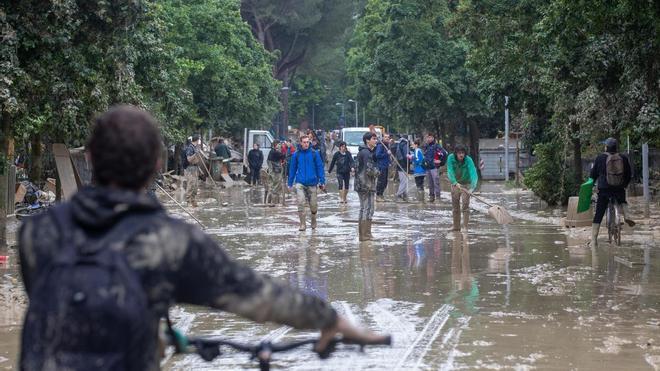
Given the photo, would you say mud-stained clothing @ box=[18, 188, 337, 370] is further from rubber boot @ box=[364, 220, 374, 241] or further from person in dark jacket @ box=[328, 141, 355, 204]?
person in dark jacket @ box=[328, 141, 355, 204]

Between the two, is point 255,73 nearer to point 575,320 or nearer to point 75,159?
point 75,159

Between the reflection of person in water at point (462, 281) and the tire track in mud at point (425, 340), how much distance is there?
0.27 m

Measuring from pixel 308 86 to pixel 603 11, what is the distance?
265 feet

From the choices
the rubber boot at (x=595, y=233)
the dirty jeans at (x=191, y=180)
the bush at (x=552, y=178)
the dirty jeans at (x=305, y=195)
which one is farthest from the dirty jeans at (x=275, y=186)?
the rubber boot at (x=595, y=233)

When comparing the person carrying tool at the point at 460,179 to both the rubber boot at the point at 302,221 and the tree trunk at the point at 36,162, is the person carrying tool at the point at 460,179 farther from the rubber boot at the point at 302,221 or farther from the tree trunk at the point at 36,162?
the tree trunk at the point at 36,162

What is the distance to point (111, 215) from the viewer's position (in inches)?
122

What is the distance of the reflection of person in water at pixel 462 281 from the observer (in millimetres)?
11133

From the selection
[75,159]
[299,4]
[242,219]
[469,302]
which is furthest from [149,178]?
[299,4]

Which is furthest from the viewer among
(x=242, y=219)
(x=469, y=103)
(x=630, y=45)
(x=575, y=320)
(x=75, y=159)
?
(x=469, y=103)

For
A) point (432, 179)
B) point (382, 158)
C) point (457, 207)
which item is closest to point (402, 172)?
point (382, 158)

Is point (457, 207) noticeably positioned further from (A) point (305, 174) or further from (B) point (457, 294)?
(B) point (457, 294)

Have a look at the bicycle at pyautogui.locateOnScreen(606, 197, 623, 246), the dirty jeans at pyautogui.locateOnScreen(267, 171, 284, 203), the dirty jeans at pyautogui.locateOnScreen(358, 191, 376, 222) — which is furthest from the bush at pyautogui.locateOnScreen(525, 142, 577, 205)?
the bicycle at pyautogui.locateOnScreen(606, 197, 623, 246)

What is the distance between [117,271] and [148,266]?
0.32 feet

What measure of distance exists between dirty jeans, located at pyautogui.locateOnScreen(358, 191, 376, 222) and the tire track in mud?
22.1 feet
